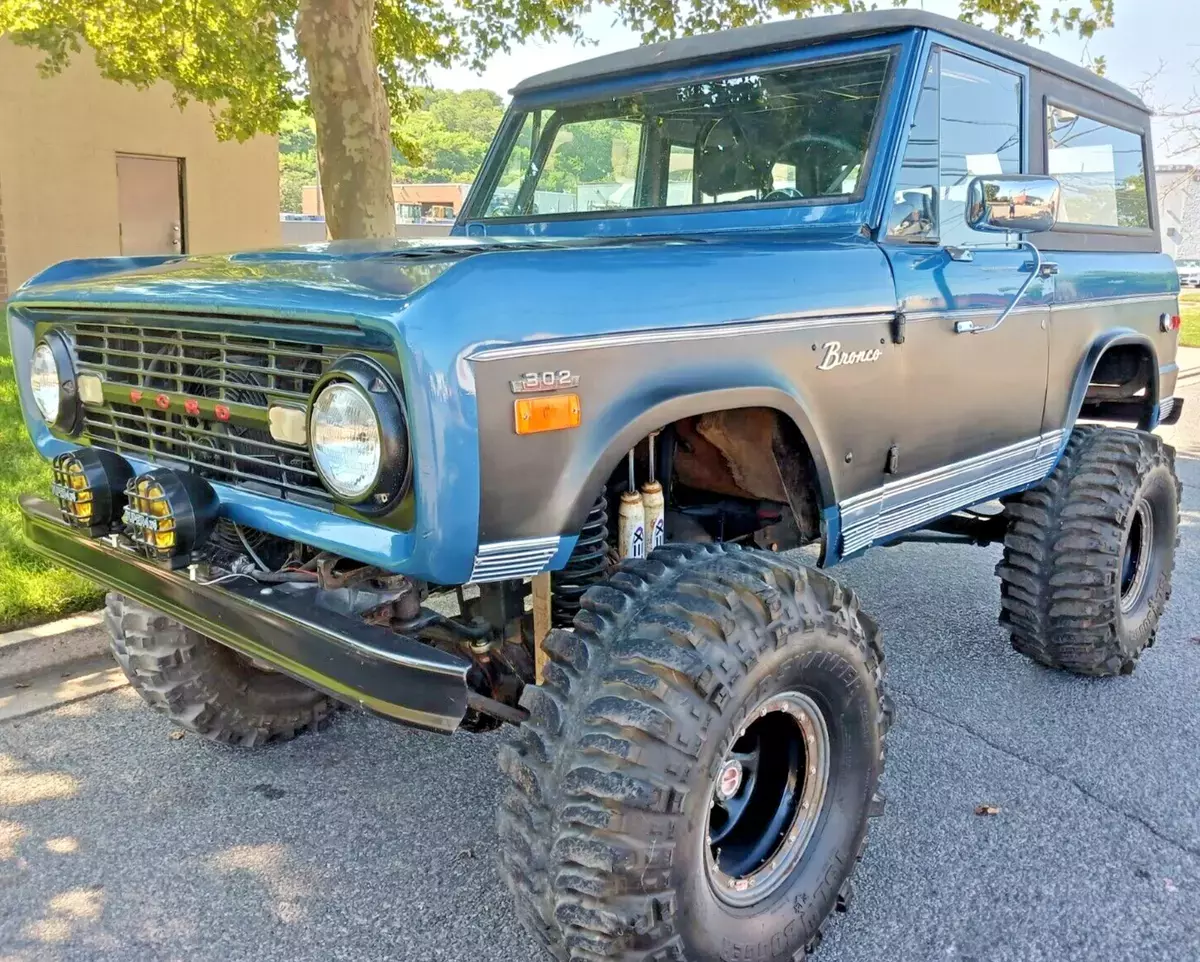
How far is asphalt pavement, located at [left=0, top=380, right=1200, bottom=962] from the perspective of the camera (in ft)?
8.05

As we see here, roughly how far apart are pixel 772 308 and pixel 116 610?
2110 millimetres

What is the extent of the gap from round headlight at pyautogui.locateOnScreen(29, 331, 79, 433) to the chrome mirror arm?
8.12ft

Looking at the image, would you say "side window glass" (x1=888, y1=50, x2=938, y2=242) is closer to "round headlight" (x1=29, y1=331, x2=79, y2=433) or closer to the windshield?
the windshield

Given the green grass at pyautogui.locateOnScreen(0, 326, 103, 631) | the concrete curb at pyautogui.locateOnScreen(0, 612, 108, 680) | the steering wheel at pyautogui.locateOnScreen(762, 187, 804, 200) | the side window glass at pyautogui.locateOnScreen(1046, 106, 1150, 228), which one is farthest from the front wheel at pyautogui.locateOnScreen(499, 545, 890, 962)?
the green grass at pyautogui.locateOnScreen(0, 326, 103, 631)

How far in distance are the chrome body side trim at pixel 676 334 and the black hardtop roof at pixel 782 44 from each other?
878 mm

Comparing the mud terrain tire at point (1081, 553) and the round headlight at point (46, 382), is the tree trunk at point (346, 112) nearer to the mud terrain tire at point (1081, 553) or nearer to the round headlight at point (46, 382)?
the round headlight at point (46, 382)

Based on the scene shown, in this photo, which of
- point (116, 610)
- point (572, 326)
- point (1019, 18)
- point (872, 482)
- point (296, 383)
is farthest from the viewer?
point (1019, 18)

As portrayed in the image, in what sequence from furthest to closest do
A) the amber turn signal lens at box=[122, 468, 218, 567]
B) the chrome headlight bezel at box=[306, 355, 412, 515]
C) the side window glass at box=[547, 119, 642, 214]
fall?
the side window glass at box=[547, 119, 642, 214] < the amber turn signal lens at box=[122, 468, 218, 567] < the chrome headlight bezel at box=[306, 355, 412, 515]

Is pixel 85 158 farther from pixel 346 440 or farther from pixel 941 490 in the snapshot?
pixel 346 440

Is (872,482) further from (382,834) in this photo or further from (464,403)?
(382,834)

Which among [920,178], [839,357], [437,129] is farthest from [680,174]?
[437,129]

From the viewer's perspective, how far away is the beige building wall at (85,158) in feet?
43.2

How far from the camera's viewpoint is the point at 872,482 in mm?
2867

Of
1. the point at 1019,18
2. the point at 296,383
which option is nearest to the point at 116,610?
the point at 296,383
